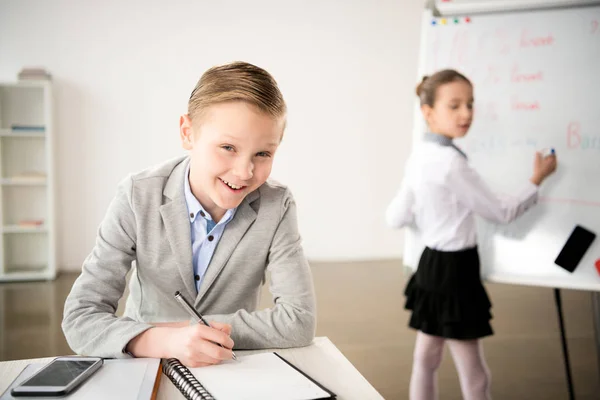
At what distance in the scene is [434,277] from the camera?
5.90ft

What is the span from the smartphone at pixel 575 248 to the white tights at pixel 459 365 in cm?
38

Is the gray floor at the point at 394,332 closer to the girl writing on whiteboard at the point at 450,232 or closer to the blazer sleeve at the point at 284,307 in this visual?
the girl writing on whiteboard at the point at 450,232

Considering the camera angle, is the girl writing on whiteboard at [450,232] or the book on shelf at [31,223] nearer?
the girl writing on whiteboard at [450,232]

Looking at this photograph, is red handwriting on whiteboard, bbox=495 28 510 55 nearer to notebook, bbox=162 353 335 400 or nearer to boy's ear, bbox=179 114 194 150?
boy's ear, bbox=179 114 194 150

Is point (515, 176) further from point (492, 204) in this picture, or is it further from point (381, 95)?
point (381, 95)

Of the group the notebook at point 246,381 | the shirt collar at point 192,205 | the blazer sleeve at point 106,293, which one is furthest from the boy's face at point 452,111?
the notebook at point 246,381

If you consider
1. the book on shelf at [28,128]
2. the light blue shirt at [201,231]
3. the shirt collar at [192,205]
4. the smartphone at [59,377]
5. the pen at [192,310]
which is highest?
the book on shelf at [28,128]

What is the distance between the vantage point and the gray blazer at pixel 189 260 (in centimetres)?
99

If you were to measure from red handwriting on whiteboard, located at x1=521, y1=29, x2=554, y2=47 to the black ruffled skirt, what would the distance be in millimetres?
728

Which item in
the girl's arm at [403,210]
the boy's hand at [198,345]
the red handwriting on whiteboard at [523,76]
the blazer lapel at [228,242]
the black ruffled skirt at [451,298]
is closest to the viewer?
the boy's hand at [198,345]

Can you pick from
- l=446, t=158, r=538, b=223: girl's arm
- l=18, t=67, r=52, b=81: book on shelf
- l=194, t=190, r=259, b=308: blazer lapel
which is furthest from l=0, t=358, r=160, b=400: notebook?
l=18, t=67, r=52, b=81: book on shelf

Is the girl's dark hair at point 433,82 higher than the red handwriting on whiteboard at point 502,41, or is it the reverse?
the red handwriting on whiteboard at point 502,41

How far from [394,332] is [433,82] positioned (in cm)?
157

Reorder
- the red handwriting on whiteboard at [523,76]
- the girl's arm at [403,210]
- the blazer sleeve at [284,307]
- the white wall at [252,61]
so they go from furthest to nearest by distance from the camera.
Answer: the white wall at [252,61], the girl's arm at [403,210], the red handwriting on whiteboard at [523,76], the blazer sleeve at [284,307]
